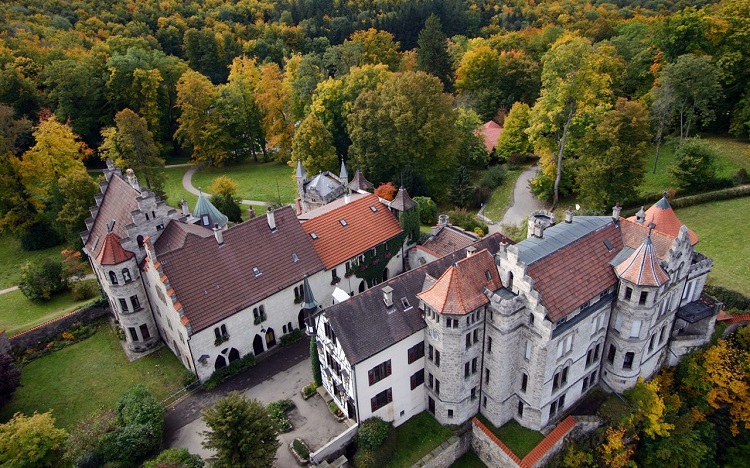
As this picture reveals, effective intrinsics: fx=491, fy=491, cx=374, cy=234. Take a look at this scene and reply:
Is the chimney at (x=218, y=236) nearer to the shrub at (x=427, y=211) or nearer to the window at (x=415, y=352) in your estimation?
the window at (x=415, y=352)

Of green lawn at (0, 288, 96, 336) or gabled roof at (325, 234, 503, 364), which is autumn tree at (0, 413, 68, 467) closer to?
green lawn at (0, 288, 96, 336)

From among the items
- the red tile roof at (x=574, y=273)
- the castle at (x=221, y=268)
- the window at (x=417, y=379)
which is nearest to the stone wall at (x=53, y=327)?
the castle at (x=221, y=268)

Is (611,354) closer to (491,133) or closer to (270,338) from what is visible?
(270,338)

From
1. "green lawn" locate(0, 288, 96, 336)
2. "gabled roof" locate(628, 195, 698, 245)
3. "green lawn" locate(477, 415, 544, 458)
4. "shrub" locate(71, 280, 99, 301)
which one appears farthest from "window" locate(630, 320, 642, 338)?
"shrub" locate(71, 280, 99, 301)

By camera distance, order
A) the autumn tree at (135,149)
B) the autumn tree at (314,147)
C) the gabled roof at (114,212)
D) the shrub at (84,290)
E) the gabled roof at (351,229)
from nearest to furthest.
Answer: the gabled roof at (114,212)
the gabled roof at (351,229)
the shrub at (84,290)
the autumn tree at (314,147)
the autumn tree at (135,149)

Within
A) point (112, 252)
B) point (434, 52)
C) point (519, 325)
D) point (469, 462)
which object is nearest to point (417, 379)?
point (469, 462)

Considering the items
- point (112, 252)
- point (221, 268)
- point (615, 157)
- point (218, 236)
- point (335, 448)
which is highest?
point (615, 157)
